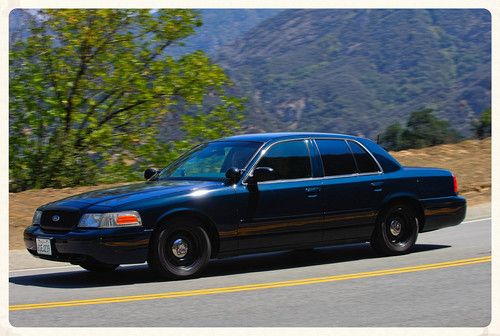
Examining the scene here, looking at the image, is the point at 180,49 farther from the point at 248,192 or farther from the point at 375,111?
the point at 375,111

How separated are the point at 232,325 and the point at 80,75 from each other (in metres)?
15.5

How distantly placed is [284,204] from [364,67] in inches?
5579

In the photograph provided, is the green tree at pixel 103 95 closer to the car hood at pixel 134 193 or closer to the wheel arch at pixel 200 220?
the car hood at pixel 134 193

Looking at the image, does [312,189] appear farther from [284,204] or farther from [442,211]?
[442,211]

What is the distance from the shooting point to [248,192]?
1044 centimetres

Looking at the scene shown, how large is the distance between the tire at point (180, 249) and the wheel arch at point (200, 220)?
4cm

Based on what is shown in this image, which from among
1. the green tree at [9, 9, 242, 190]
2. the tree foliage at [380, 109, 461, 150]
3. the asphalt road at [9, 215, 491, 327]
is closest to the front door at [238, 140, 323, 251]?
the asphalt road at [9, 215, 491, 327]

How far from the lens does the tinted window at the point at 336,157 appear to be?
11.3 meters

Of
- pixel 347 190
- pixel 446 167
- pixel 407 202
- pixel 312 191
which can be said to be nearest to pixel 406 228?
pixel 407 202

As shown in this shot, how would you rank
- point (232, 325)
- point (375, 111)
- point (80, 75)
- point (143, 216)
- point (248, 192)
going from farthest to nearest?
point (375, 111) < point (80, 75) < point (248, 192) < point (143, 216) < point (232, 325)

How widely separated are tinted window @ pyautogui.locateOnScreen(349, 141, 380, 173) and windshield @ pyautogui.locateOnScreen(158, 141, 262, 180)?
Answer: 1445 millimetres

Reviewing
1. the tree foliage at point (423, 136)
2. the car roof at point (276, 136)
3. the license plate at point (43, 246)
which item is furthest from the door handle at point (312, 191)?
the tree foliage at point (423, 136)

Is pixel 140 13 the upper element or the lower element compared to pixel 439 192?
upper

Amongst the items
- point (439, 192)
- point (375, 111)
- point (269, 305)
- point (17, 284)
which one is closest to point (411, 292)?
point (269, 305)
